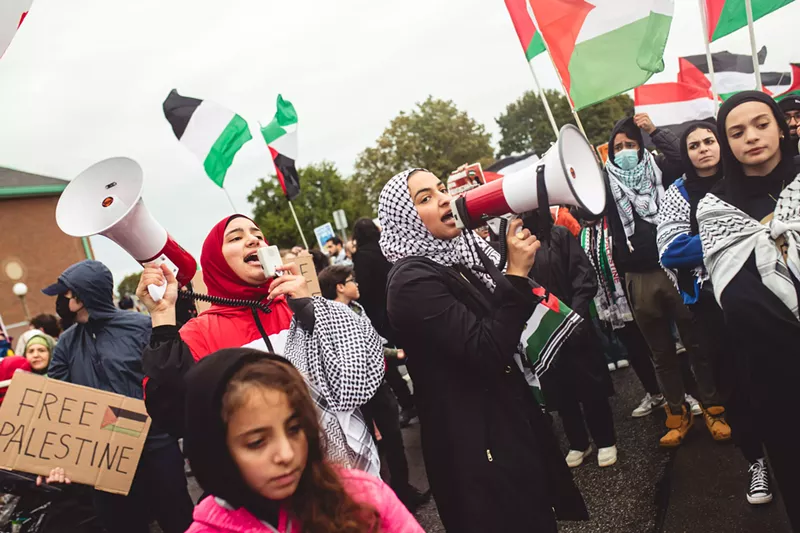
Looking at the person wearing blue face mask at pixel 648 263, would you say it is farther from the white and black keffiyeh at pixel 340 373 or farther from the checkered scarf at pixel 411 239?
the white and black keffiyeh at pixel 340 373

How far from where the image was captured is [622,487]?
11.0 feet

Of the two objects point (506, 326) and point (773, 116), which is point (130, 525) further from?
point (773, 116)

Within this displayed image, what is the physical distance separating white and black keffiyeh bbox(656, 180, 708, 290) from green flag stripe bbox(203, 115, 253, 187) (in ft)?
15.8

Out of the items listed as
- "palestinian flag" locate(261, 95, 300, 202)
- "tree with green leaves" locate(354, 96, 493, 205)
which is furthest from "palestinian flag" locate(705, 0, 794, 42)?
"tree with green leaves" locate(354, 96, 493, 205)

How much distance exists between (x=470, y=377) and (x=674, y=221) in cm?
180

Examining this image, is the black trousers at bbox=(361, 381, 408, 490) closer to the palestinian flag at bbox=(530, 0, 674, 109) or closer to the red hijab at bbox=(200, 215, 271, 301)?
the red hijab at bbox=(200, 215, 271, 301)

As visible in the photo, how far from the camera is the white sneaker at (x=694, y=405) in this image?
411 cm

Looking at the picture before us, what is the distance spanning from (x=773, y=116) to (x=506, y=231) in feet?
4.00

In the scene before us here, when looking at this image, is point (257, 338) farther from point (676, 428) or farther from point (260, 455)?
point (676, 428)

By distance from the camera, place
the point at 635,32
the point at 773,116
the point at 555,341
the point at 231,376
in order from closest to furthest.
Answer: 1. the point at 231,376
2. the point at 555,341
3. the point at 773,116
4. the point at 635,32

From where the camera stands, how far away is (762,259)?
213 cm

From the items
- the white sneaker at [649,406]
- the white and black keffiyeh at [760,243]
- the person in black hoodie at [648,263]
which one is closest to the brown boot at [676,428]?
the person in black hoodie at [648,263]

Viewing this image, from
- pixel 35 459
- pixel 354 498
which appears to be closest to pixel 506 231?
pixel 354 498

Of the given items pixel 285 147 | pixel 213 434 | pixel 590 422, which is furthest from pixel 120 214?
pixel 285 147
